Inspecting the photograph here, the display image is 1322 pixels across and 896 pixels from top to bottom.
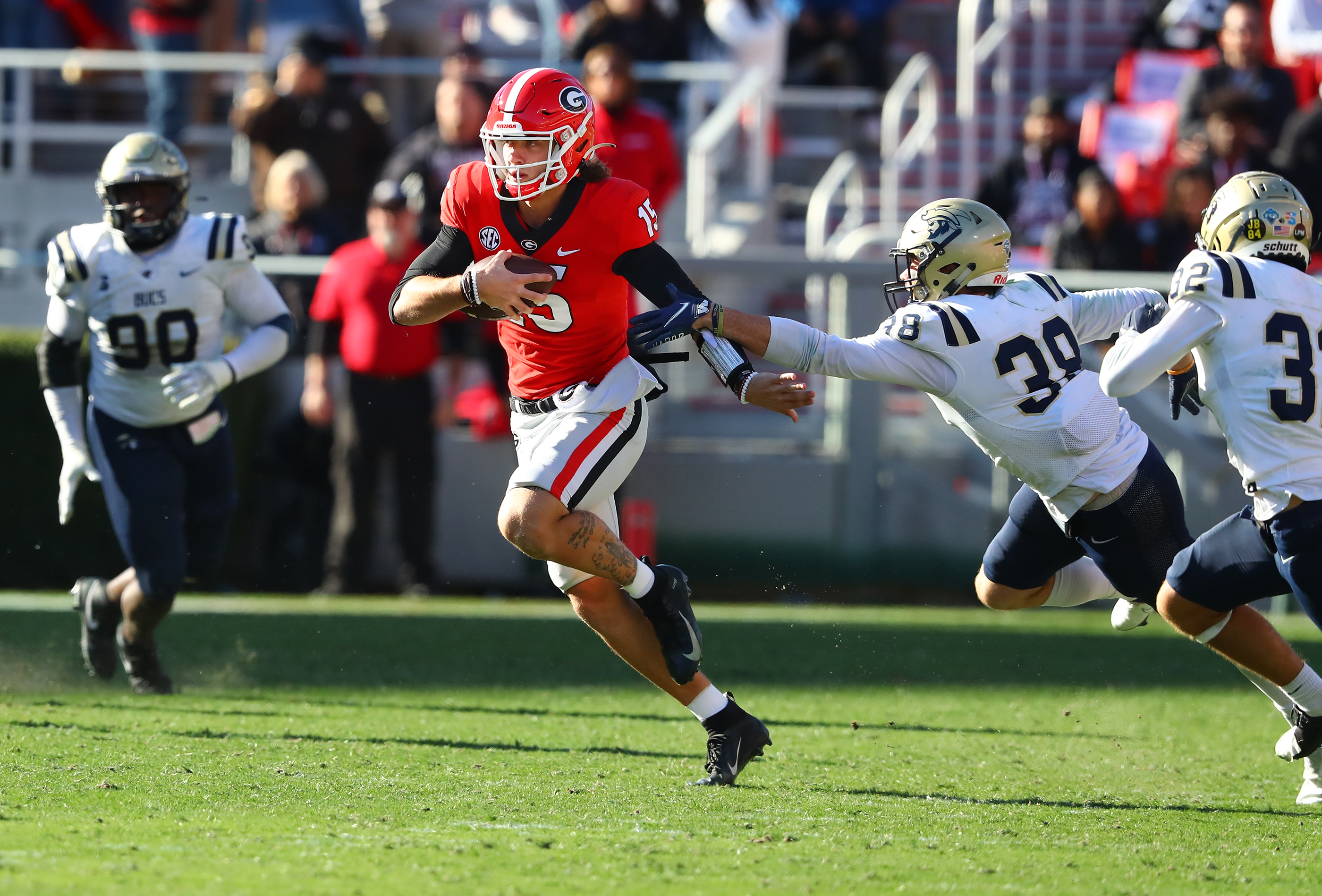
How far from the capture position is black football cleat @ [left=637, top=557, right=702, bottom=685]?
4.57 meters

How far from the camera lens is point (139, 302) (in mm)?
5734

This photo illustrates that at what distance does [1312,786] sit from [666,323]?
2281mm

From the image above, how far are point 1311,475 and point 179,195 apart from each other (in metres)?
3.98

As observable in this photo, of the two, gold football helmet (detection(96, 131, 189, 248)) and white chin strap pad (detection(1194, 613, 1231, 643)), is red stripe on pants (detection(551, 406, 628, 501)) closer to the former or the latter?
white chin strap pad (detection(1194, 613, 1231, 643))

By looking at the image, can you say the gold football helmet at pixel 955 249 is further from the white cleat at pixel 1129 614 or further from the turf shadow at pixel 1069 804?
the turf shadow at pixel 1069 804

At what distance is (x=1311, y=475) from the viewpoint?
4.14 meters

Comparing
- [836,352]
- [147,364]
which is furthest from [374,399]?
[836,352]

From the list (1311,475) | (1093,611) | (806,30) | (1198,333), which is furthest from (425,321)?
(806,30)

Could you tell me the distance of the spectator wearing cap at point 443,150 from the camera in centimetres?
863

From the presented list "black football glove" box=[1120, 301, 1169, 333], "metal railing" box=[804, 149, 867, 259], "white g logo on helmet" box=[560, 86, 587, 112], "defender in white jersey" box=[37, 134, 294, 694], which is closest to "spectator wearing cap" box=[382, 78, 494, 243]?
"metal railing" box=[804, 149, 867, 259]

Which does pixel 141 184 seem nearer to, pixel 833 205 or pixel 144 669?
pixel 144 669

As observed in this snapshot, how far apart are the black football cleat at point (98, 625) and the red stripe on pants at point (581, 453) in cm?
231

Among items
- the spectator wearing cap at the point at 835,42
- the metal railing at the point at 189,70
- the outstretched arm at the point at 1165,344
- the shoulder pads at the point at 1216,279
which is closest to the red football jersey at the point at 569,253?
the outstretched arm at the point at 1165,344

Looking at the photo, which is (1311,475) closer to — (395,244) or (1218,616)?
(1218,616)
